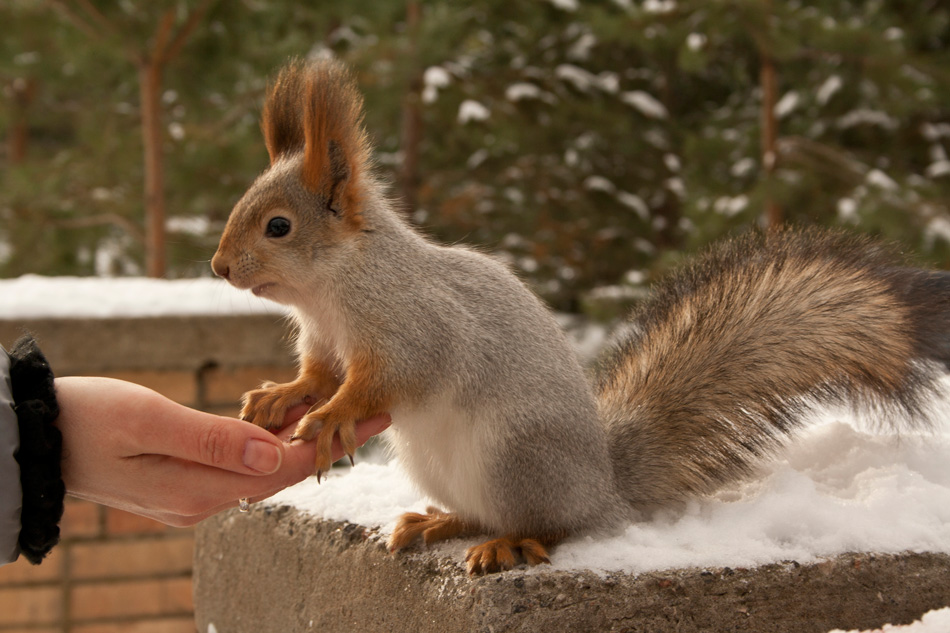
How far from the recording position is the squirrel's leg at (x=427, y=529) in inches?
42.6

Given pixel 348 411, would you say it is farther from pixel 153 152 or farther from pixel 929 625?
pixel 153 152

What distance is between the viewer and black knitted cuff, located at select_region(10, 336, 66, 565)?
980 millimetres

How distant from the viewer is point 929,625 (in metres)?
0.94

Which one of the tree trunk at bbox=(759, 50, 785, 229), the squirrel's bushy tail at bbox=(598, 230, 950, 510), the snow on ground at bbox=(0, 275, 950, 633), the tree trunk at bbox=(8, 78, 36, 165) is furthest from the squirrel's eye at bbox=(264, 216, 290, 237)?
the tree trunk at bbox=(8, 78, 36, 165)

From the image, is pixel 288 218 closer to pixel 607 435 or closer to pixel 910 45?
pixel 607 435


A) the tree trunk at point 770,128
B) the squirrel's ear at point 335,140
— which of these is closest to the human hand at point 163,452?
the squirrel's ear at point 335,140

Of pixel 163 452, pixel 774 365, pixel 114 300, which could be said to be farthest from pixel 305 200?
pixel 114 300

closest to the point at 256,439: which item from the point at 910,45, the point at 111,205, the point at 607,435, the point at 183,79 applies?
the point at 607,435

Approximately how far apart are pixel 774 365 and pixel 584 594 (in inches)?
16.6

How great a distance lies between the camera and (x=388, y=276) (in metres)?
1.08

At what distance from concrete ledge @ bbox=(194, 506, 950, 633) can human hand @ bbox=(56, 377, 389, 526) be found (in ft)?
0.52

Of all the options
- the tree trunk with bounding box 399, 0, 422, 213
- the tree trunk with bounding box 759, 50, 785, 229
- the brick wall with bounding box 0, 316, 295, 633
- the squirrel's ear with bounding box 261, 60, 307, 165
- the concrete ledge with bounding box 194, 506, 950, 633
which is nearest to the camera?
the concrete ledge with bounding box 194, 506, 950, 633

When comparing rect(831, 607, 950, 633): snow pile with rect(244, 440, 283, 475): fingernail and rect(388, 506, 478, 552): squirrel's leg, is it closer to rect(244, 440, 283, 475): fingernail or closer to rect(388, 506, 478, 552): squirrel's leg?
rect(388, 506, 478, 552): squirrel's leg

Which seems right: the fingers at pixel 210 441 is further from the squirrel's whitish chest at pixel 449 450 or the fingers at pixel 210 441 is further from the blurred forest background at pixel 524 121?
the blurred forest background at pixel 524 121
